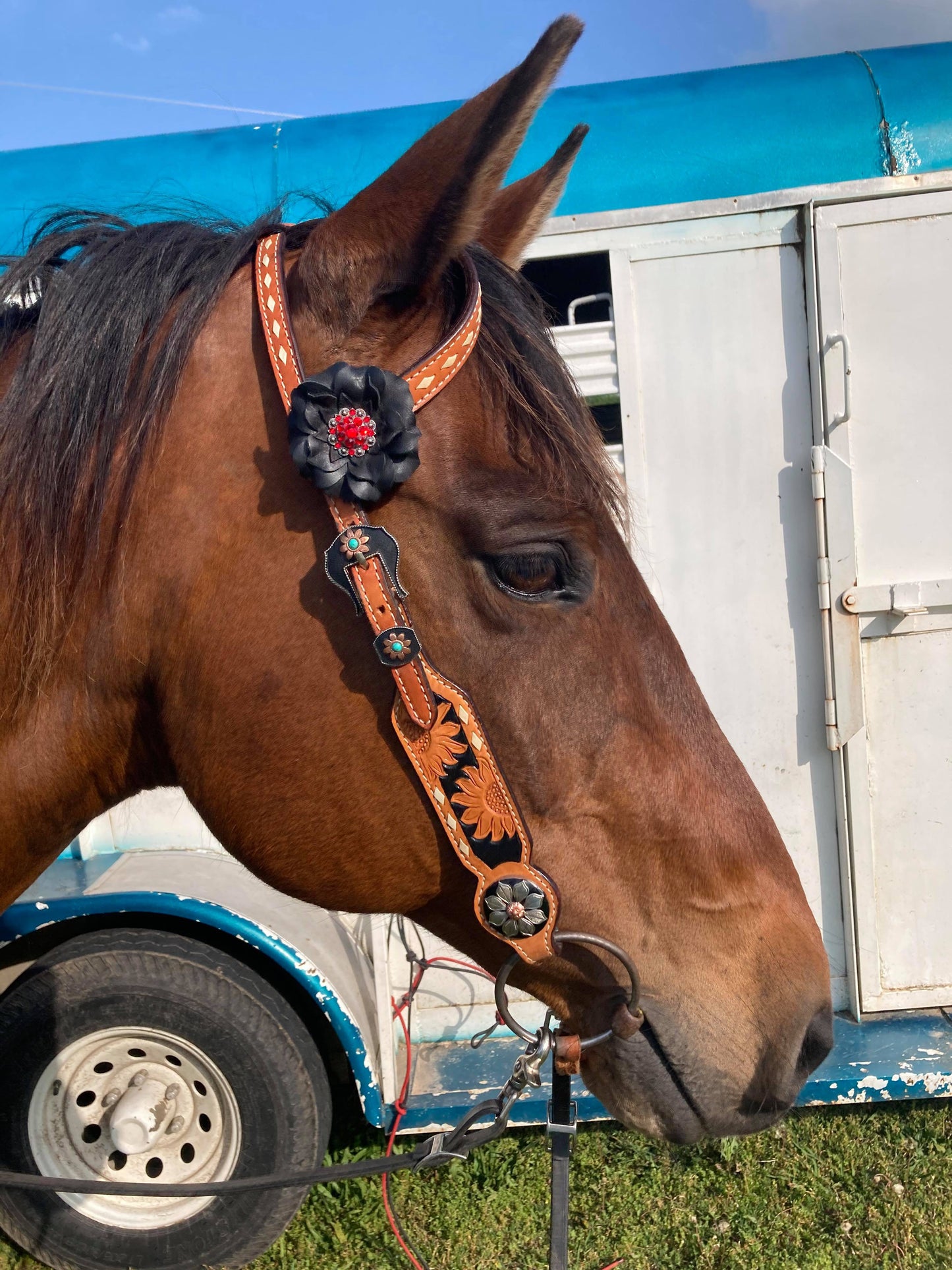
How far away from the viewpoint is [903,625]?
271 cm

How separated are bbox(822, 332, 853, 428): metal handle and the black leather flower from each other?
2005mm

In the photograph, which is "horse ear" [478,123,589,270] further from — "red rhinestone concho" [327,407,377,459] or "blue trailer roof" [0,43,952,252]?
"blue trailer roof" [0,43,952,252]

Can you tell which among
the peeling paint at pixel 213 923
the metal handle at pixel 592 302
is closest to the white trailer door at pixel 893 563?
the metal handle at pixel 592 302

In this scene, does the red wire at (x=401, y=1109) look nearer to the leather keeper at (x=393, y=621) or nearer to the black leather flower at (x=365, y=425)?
the leather keeper at (x=393, y=621)

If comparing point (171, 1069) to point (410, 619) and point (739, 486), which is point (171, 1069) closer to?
point (410, 619)

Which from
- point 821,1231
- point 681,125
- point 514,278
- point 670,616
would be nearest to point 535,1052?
point 514,278

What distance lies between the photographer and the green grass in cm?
249

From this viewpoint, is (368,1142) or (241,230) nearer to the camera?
(241,230)

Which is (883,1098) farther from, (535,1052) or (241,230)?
(241,230)

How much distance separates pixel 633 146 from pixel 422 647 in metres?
2.38

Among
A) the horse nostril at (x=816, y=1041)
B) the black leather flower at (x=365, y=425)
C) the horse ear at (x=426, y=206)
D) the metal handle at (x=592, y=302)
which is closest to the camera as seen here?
the horse ear at (x=426, y=206)

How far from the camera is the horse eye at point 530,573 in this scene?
1.12m

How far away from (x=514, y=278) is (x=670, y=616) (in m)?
1.69

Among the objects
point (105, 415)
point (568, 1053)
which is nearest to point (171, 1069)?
point (568, 1053)
